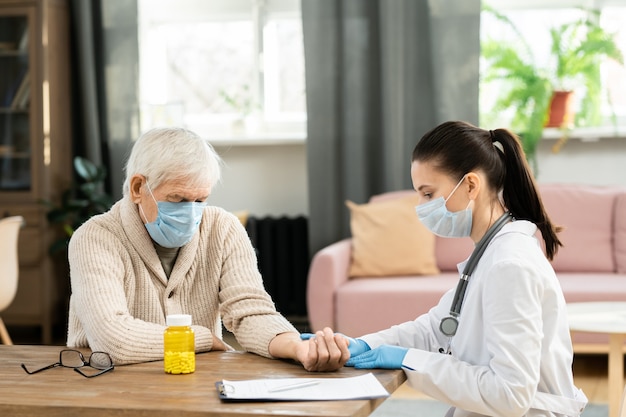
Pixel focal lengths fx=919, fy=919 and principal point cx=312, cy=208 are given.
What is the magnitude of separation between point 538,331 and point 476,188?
1.14 feet

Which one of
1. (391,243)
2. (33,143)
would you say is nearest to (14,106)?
(33,143)

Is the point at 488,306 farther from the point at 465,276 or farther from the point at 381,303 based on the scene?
the point at 381,303

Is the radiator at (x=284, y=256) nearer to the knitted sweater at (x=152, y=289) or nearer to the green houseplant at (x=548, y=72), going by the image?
the green houseplant at (x=548, y=72)

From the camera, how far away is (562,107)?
4.93 meters

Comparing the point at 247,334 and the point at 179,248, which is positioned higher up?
the point at 179,248

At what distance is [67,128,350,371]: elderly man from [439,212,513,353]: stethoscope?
298 mm

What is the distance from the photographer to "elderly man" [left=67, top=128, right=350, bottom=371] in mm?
1895

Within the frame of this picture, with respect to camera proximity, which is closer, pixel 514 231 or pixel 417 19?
pixel 514 231

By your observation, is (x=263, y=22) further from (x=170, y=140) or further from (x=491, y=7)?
(x=170, y=140)

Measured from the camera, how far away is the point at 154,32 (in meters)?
5.61

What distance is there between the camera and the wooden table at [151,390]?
1.42m

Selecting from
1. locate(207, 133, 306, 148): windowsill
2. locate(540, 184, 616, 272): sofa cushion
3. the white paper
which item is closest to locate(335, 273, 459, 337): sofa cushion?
locate(540, 184, 616, 272): sofa cushion

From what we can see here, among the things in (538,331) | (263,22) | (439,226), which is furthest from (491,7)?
(538,331)

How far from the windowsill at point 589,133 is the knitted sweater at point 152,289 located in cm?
313
